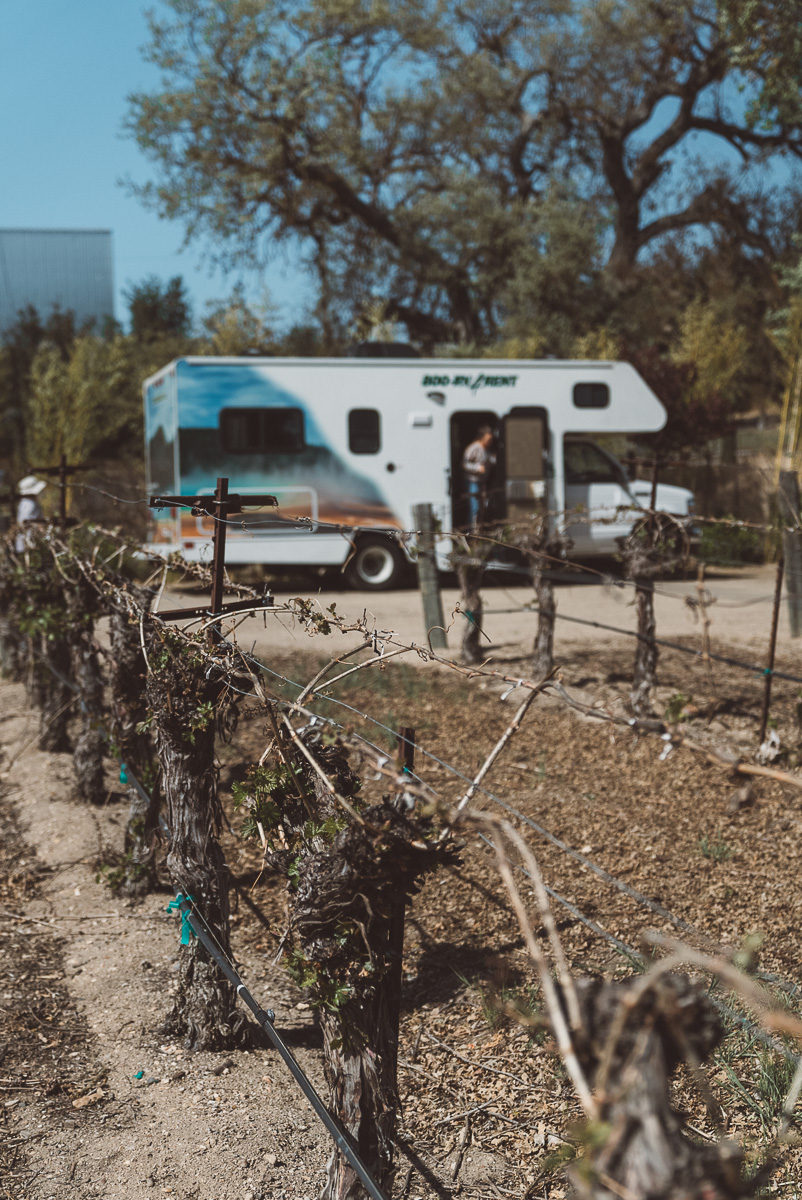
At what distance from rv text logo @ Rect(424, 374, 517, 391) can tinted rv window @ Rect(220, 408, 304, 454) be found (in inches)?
68.0

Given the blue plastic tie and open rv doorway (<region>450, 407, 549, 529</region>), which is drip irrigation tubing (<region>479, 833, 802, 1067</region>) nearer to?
the blue plastic tie

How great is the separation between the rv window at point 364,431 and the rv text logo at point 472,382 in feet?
2.63

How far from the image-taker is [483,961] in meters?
3.60

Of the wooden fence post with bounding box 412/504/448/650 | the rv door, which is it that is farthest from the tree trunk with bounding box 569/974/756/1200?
the rv door

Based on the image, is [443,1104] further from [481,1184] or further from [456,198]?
[456,198]

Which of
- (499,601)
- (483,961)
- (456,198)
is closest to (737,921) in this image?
(483,961)

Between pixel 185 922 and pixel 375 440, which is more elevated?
pixel 375 440

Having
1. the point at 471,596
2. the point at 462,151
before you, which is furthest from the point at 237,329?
the point at 471,596

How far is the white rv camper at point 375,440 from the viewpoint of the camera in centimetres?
1233

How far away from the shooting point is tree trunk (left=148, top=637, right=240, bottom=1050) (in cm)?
315

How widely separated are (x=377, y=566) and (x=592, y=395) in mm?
3480

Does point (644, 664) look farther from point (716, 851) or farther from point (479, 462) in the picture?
point (479, 462)

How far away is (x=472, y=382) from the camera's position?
13.1m

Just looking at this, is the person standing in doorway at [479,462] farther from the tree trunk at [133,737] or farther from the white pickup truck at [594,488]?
the tree trunk at [133,737]
